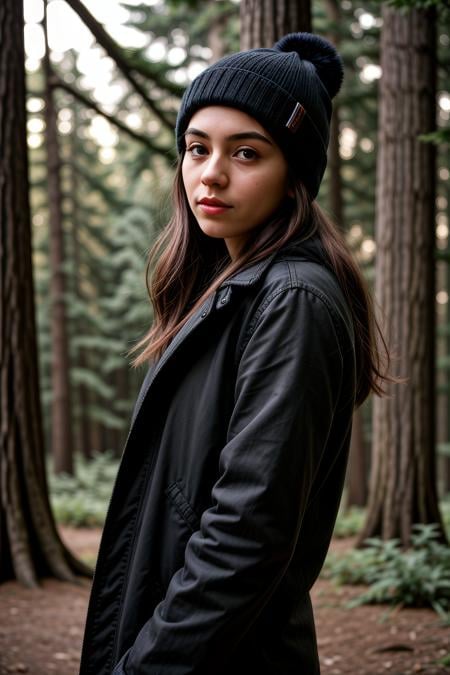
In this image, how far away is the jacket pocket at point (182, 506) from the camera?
1714 millimetres

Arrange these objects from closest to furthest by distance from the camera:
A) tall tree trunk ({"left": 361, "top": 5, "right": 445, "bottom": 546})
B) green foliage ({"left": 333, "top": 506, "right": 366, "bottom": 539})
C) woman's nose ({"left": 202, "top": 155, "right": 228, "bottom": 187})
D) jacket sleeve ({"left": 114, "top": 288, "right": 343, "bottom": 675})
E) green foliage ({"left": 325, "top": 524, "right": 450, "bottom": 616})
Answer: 1. jacket sleeve ({"left": 114, "top": 288, "right": 343, "bottom": 675})
2. woman's nose ({"left": 202, "top": 155, "right": 228, "bottom": 187})
3. green foliage ({"left": 325, "top": 524, "right": 450, "bottom": 616})
4. tall tree trunk ({"left": 361, "top": 5, "right": 445, "bottom": 546})
5. green foliage ({"left": 333, "top": 506, "right": 366, "bottom": 539})

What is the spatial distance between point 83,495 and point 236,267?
13.1 meters

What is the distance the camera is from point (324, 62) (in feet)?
6.95

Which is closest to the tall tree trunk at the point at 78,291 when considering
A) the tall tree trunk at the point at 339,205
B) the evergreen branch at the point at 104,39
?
the tall tree trunk at the point at 339,205

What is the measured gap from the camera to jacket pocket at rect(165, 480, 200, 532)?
1.71 m

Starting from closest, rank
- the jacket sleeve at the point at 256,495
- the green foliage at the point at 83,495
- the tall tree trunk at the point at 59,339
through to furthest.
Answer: the jacket sleeve at the point at 256,495 → the green foliage at the point at 83,495 → the tall tree trunk at the point at 59,339

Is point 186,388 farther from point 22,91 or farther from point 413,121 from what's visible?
point 413,121

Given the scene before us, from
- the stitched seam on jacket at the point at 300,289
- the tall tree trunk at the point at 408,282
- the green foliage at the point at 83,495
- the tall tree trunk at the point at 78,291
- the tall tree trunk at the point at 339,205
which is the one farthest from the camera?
the tall tree trunk at the point at 78,291

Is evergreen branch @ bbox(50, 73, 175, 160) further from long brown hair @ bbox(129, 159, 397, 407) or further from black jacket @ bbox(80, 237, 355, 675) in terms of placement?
black jacket @ bbox(80, 237, 355, 675)

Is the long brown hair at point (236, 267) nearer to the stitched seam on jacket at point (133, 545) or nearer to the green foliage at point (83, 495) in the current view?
the stitched seam on jacket at point (133, 545)

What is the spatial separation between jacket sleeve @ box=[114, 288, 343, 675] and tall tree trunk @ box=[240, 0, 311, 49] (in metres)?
3.53

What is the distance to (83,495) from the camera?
553 inches

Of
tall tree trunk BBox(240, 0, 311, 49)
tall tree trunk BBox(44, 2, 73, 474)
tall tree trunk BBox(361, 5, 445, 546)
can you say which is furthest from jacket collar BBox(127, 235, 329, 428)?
tall tree trunk BBox(44, 2, 73, 474)

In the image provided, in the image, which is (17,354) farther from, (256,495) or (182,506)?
(256,495)
